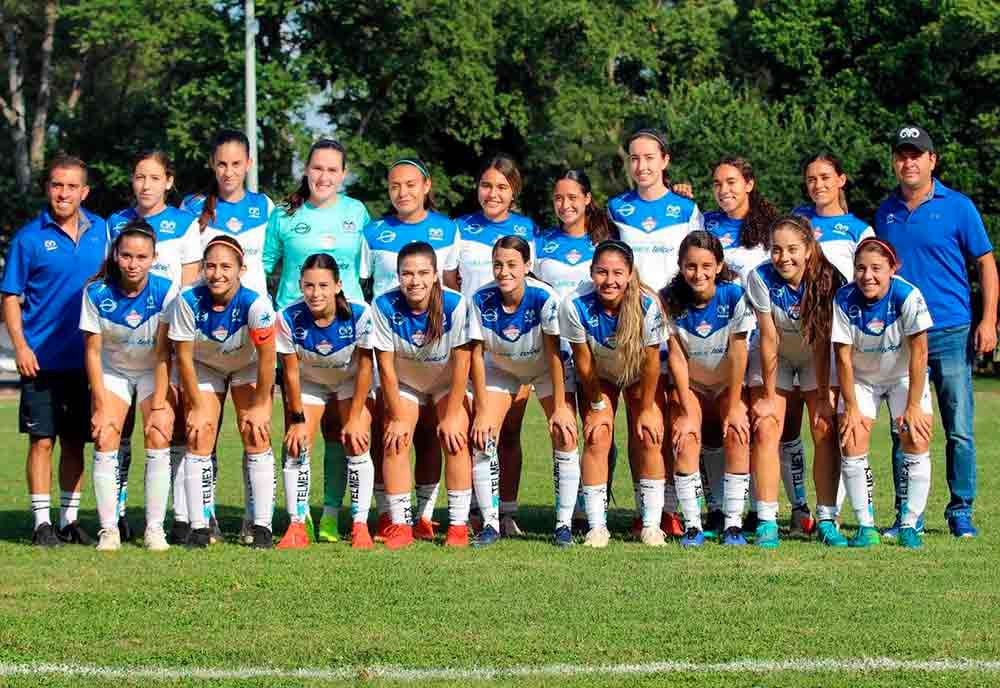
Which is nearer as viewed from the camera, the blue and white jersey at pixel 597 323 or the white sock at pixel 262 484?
the blue and white jersey at pixel 597 323

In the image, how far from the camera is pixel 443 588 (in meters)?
7.51

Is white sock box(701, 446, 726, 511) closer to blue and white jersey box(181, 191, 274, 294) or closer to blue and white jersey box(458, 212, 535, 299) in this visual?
blue and white jersey box(458, 212, 535, 299)

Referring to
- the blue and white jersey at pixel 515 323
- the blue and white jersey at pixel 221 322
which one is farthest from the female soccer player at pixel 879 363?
the blue and white jersey at pixel 221 322

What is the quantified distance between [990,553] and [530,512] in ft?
11.0

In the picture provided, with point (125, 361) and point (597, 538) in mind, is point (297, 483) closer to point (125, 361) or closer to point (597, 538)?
point (125, 361)

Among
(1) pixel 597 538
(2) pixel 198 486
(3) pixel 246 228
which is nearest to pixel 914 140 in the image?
(1) pixel 597 538

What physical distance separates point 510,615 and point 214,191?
3817 millimetres

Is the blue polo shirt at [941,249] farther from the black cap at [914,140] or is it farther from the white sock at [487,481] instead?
the white sock at [487,481]

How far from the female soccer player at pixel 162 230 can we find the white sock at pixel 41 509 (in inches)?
16.2

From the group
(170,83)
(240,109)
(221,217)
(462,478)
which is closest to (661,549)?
(462,478)

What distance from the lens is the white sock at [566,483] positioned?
9031 millimetres

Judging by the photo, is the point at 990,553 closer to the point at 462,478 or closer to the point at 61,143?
the point at 462,478

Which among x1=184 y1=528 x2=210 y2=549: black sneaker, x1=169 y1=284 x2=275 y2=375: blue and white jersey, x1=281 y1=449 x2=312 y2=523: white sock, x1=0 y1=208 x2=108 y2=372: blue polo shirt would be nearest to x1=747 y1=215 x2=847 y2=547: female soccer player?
x1=281 y1=449 x2=312 y2=523: white sock

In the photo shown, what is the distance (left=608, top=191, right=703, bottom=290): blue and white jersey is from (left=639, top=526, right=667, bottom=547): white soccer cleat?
4.88ft
